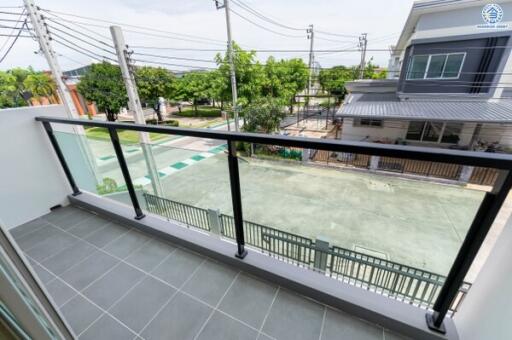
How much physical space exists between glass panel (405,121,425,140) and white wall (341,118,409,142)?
21 centimetres

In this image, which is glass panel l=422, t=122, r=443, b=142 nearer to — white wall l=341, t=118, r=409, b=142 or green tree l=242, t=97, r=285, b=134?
white wall l=341, t=118, r=409, b=142

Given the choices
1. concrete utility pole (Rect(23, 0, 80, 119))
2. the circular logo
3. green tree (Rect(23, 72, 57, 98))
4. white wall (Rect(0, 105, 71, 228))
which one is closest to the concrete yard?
white wall (Rect(0, 105, 71, 228))

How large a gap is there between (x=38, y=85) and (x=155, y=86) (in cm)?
836

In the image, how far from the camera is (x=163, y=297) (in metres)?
1.38

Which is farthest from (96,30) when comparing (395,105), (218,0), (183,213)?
(395,105)

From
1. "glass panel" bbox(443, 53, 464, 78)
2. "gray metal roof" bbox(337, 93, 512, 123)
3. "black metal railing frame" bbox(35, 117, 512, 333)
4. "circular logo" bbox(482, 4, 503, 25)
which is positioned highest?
"circular logo" bbox(482, 4, 503, 25)

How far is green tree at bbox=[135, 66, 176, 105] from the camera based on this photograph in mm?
17436

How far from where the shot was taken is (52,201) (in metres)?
2.31

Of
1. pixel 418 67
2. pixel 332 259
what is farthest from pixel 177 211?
pixel 418 67

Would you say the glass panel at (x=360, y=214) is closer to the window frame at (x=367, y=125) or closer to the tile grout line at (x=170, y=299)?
the tile grout line at (x=170, y=299)

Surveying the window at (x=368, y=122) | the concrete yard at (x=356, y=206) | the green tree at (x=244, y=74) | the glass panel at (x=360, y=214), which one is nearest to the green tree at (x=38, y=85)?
the green tree at (x=244, y=74)

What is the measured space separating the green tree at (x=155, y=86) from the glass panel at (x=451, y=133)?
17931mm

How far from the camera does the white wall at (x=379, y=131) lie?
8680 mm

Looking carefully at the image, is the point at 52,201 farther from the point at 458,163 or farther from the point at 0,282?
the point at 458,163
